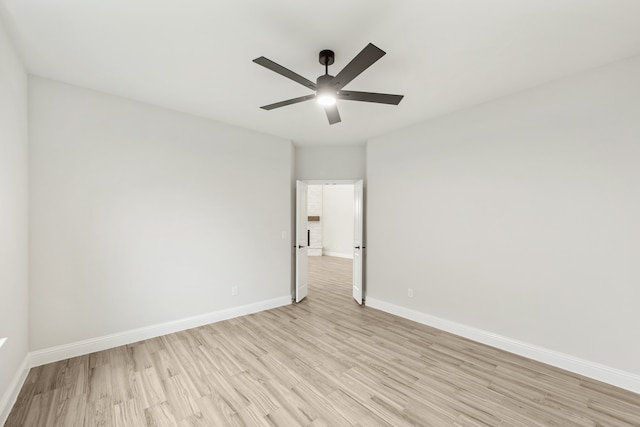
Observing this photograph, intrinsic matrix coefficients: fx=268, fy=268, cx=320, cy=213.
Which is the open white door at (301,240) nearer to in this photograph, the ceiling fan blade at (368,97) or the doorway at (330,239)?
the doorway at (330,239)

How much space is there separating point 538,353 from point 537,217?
4.60ft

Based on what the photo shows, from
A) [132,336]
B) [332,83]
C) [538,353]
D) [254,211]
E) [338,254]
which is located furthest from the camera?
[338,254]

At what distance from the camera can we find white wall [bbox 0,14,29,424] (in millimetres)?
1955

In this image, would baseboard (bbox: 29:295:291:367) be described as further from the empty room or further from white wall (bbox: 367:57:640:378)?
white wall (bbox: 367:57:640:378)

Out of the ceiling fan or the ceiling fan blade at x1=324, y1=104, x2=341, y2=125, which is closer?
the ceiling fan

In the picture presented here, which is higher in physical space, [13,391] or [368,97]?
[368,97]

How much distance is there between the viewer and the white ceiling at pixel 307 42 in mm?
1770

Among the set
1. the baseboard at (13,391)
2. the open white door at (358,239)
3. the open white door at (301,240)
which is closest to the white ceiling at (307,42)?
the open white door at (358,239)

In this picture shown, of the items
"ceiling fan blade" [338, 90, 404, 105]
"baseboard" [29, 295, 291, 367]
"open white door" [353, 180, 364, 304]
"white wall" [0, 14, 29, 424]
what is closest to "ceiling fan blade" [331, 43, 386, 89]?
"ceiling fan blade" [338, 90, 404, 105]

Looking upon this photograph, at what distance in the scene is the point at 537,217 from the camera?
9.21 ft

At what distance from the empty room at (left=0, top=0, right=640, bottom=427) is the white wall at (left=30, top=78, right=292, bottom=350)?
0.9 inches

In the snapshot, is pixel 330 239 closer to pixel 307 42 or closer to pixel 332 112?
pixel 332 112

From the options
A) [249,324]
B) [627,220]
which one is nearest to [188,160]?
[249,324]

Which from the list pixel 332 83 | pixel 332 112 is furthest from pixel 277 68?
pixel 332 112
